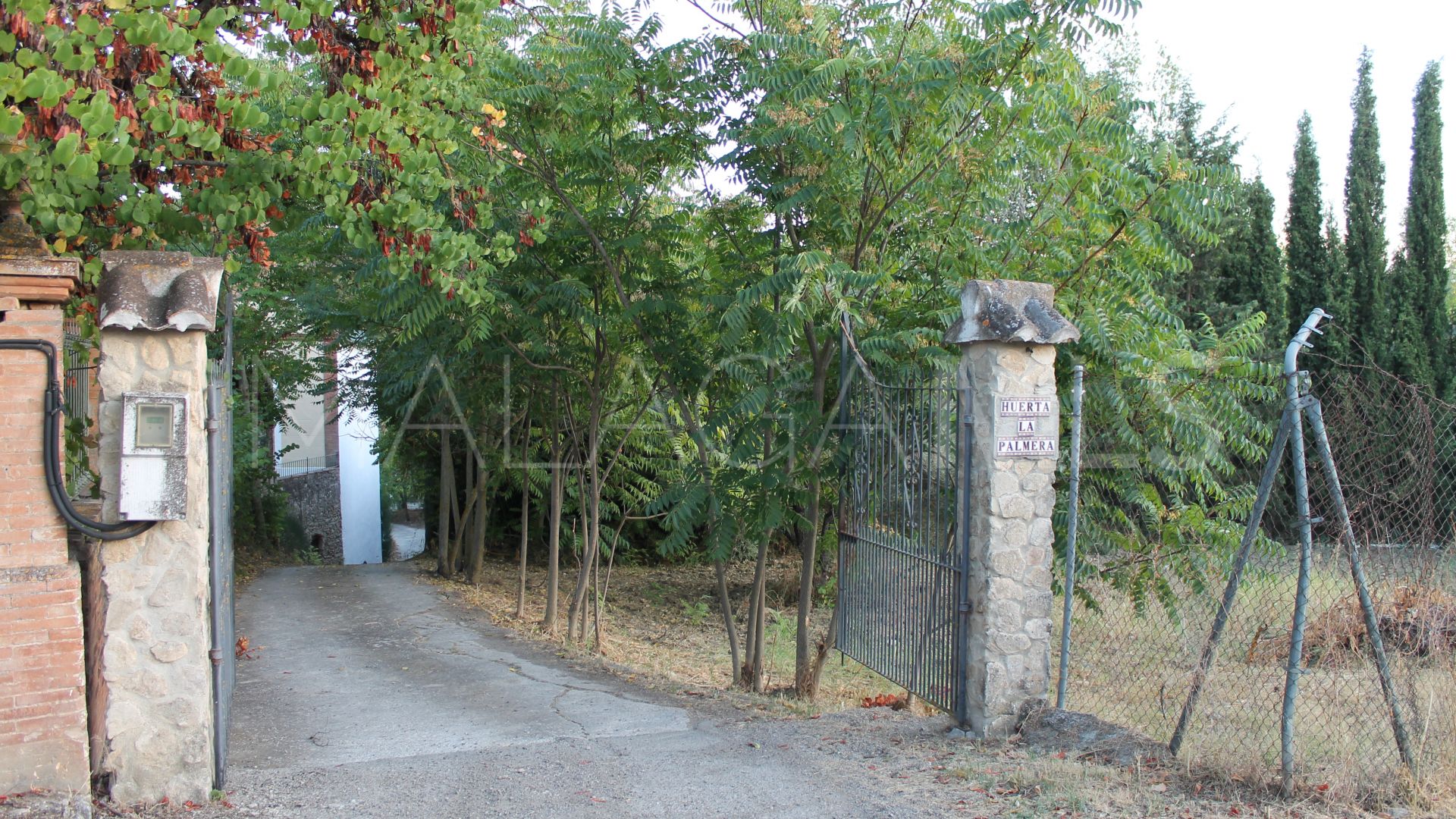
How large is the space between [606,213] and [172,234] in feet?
12.1

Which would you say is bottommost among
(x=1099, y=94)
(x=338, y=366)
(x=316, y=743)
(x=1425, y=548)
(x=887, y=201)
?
(x=316, y=743)

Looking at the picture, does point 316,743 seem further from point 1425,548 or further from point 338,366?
point 338,366

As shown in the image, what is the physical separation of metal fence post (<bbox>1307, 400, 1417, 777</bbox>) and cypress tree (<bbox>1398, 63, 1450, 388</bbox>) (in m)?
17.6

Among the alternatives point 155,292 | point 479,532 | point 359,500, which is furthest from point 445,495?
point 155,292

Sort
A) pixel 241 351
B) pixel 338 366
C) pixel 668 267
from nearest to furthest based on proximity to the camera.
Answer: pixel 668 267 < pixel 241 351 < pixel 338 366

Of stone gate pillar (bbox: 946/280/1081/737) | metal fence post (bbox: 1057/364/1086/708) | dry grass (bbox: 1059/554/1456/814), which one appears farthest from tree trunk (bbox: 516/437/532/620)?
metal fence post (bbox: 1057/364/1086/708)

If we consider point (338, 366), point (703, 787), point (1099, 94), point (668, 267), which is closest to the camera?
point (703, 787)

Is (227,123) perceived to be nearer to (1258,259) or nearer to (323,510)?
(1258,259)

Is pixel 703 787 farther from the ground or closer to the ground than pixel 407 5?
closer to the ground

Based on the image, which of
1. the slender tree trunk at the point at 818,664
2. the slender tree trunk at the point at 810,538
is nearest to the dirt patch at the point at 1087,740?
the slender tree trunk at the point at 810,538

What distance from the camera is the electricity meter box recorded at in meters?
4.97

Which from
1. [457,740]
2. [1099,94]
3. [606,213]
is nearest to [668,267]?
[606,213]

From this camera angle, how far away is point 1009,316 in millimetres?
6105

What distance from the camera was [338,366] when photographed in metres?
17.5
